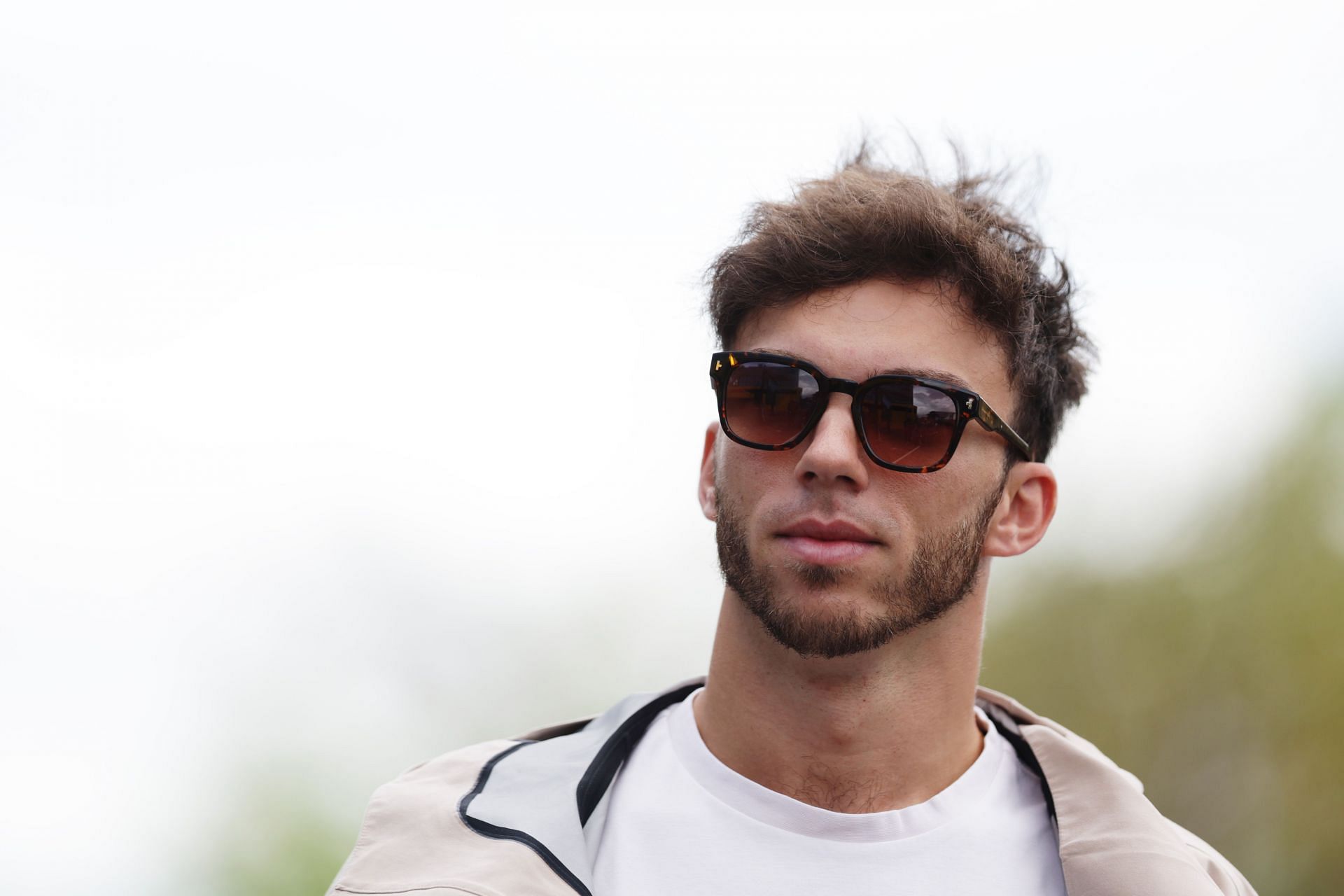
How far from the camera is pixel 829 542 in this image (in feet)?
9.91

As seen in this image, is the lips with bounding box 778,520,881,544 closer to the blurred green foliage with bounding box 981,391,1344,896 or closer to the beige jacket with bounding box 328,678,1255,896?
the beige jacket with bounding box 328,678,1255,896

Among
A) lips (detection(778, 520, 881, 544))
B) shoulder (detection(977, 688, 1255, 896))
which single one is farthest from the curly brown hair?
shoulder (detection(977, 688, 1255, 896))

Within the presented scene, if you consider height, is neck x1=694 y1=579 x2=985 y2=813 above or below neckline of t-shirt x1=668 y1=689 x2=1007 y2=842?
above

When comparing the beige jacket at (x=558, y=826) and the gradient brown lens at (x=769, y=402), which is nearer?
the beige jacket at (x=558, y=826)

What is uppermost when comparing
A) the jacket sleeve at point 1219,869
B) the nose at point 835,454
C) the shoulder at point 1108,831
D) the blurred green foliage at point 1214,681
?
the nose at point 835,454

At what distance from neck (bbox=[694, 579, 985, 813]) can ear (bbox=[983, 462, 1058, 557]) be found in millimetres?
299

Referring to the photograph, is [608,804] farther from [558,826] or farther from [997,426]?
[997,426]

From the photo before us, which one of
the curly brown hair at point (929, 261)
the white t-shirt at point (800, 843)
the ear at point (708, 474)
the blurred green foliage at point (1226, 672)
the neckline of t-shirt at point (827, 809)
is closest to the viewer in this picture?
the white t-shirt at point (800, 843)

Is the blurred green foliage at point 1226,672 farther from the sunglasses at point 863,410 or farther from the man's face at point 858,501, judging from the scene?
the sunglasses at point 863,410

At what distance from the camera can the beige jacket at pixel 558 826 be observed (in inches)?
109

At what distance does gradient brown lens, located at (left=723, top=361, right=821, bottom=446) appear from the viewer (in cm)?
309

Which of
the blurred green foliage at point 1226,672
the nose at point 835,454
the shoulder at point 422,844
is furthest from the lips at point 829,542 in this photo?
the blurred green foliage at point 1226,672

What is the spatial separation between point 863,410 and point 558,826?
140 centimetres

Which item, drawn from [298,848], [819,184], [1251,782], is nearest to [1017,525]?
[819,184]
